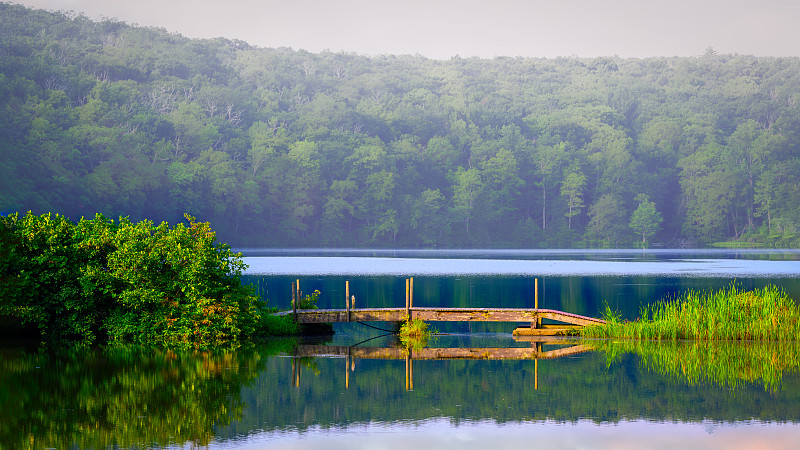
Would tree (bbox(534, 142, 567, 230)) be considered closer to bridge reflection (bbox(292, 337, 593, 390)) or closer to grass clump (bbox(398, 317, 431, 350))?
grass clump (bbox(398, 317, 431, 350))

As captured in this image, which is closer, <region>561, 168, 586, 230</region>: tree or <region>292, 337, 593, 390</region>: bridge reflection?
<region>292, 337, 593, 390</region>: bridge reflection

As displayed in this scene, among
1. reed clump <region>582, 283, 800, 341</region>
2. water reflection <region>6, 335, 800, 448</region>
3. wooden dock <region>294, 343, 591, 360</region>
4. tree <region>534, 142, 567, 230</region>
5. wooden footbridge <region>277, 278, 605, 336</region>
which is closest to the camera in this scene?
water reflection <region>6, 335, 800, 448</region>

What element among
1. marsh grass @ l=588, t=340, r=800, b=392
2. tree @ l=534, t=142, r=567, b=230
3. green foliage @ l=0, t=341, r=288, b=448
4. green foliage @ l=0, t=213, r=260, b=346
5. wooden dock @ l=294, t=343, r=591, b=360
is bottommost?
wooden dock @ l=294, t=343, r=591, b=360

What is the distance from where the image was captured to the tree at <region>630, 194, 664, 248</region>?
13488cm

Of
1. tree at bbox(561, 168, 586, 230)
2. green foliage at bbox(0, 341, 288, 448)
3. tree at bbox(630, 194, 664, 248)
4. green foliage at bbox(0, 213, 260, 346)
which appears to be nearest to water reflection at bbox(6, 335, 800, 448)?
green foliage at bbox(0, 341, 288, 448)

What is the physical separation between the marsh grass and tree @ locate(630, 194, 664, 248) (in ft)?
360

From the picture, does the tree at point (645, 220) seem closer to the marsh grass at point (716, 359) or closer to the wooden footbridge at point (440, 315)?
the wooden footbridge at point (440, 315)

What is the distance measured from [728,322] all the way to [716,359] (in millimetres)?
3822

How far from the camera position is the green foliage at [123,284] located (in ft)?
87.4

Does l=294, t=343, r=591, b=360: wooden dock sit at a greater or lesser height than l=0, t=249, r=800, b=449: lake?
lesser

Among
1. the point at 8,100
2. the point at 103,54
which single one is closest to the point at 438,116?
the point at 103,54

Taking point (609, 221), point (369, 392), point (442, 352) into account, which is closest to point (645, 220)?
point (609, 221)

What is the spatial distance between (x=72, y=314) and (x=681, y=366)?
1675 cm

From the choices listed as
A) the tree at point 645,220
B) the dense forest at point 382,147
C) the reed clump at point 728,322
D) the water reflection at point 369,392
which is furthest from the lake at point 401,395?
the tree at point 645,220
